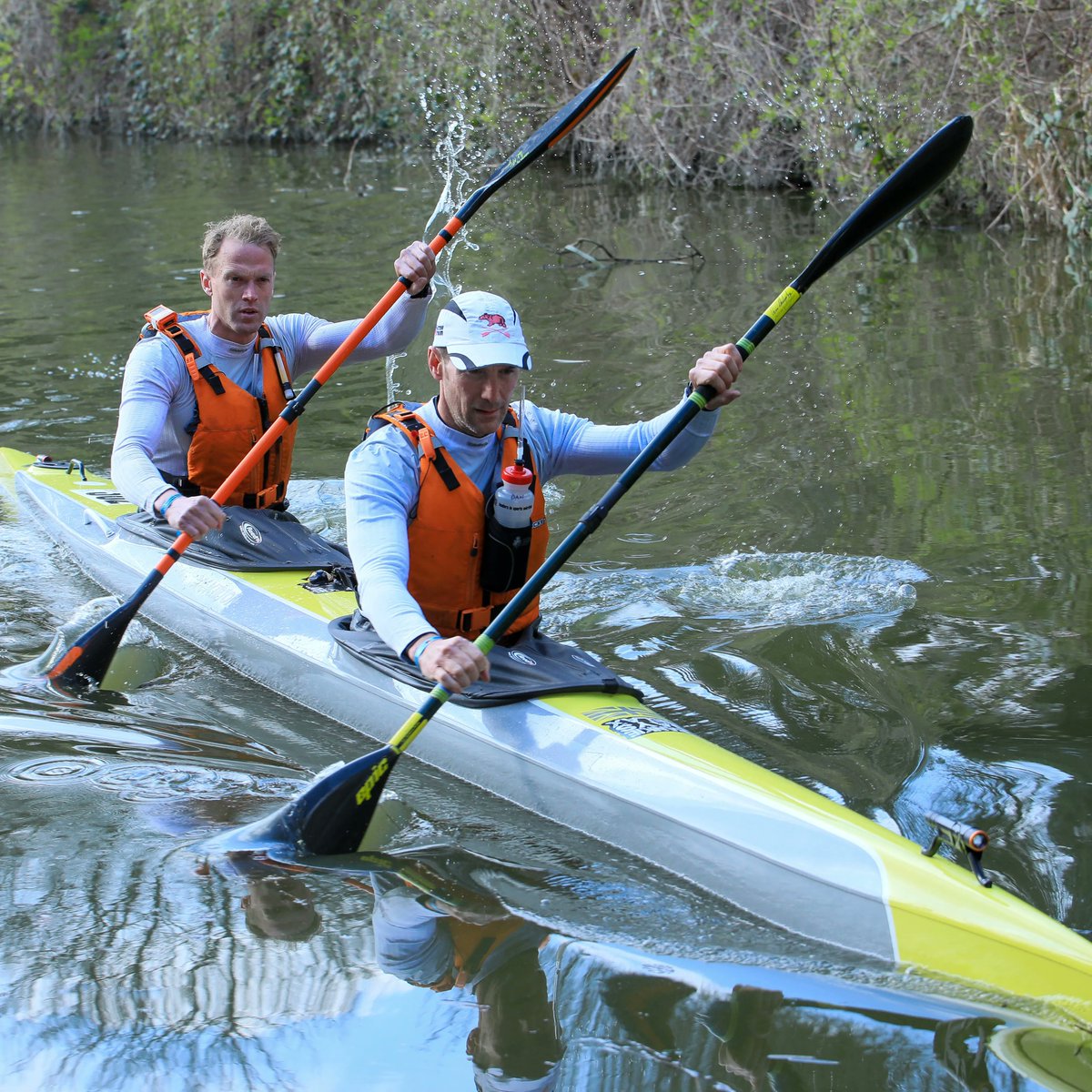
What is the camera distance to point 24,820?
3547mm

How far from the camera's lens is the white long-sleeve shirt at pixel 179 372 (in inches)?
183

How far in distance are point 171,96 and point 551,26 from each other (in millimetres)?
11704

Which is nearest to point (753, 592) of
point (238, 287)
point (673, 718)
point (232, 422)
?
point (673, 718)

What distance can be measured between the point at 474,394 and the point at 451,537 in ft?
1.32

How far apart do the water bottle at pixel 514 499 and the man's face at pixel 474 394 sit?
0.48ft

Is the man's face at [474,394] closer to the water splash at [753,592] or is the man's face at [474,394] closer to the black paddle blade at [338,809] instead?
the black paddle blade at [338,809]

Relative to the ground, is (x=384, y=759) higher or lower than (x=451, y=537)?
lower

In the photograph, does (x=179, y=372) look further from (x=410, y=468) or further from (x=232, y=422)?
(x=410, y=468)

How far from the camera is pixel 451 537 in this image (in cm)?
368

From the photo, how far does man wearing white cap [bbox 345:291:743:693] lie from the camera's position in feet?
11.3

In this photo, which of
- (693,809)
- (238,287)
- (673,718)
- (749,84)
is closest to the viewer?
(693,809)

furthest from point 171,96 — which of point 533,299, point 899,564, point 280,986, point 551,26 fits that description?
point 280,986

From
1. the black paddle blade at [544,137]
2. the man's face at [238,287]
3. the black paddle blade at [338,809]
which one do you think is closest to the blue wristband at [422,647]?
the black paddle blade at [338,809]

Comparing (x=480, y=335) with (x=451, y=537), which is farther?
(x=451, y=537)
